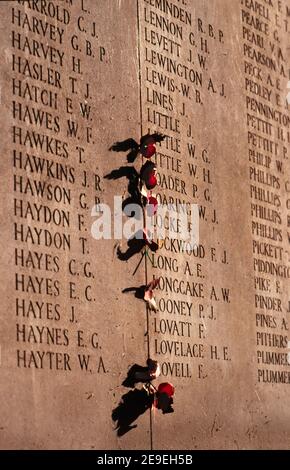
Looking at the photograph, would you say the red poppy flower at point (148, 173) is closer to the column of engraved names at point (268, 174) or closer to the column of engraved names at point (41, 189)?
the column of engraved names at point (41, 189)

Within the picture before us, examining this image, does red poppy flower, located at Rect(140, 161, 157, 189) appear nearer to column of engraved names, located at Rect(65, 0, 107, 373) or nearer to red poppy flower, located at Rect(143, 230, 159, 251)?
red poppy flower, located at Rect(143, 230, 159, 251)

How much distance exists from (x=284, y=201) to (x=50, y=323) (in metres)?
3.30

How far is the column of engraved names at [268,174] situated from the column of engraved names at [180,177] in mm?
600

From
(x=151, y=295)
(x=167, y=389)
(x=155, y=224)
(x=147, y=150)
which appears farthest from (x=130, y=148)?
(x=167, y=389)

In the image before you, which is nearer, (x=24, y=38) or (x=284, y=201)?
(x=24, y=38)

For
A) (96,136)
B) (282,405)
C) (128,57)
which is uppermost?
(128,57)

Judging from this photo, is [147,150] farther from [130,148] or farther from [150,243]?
[150,243]

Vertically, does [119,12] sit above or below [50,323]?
above

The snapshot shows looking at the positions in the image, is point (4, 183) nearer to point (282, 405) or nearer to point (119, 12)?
point (119, 12)

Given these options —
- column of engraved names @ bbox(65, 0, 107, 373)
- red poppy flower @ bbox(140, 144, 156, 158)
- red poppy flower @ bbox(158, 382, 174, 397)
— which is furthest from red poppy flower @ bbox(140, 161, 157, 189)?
red poppy flower @ bbox(158, 382, 174, 397)

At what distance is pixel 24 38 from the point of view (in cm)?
663

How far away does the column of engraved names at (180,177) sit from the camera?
7.71 meters

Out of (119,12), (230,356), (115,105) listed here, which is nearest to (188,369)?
(230,356)

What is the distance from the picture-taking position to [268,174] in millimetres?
9211
